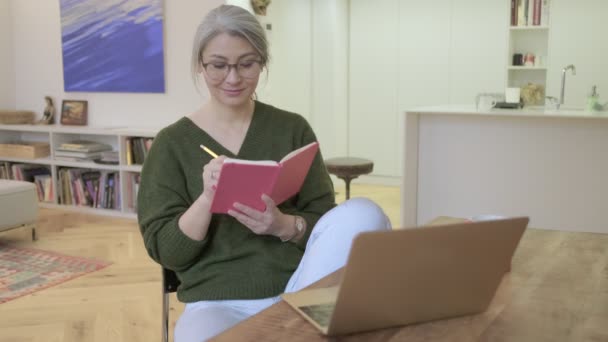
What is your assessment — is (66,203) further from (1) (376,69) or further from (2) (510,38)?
(2) (510,38)

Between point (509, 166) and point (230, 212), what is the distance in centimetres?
261

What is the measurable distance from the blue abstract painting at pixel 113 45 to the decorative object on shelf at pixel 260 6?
0.68 m

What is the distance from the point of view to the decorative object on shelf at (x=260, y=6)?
454 centimetres

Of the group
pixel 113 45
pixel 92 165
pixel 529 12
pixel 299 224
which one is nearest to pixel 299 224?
pixel 299 224

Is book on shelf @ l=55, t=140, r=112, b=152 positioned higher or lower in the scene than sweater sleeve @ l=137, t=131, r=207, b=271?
lower

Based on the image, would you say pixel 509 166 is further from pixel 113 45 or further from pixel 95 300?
pixel 113 45

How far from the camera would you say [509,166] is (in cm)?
354

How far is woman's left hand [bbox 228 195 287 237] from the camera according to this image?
1292mm

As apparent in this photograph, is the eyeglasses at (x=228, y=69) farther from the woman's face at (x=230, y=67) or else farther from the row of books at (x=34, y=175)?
the row of books at (x=34, y=175)

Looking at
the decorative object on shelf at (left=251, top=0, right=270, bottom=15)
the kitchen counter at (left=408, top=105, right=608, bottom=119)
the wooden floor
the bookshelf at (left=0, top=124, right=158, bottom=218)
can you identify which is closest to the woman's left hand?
the wooden floor

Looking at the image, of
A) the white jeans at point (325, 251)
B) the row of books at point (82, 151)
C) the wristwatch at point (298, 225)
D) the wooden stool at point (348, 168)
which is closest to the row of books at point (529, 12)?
the wooden stool at point (348, 168)

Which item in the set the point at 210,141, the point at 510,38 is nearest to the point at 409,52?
the point at 510,38

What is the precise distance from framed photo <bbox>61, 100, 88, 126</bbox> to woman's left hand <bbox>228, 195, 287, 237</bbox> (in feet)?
13.5

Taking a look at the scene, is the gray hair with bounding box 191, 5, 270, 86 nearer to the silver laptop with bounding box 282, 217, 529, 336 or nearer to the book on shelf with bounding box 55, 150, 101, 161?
the silver laptop with bounding box 282, 217, 529, 336
